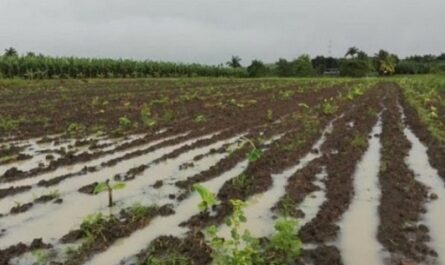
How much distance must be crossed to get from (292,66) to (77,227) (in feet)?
186

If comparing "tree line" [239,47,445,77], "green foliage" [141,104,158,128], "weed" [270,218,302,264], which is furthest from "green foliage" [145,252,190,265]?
"tree line" [239,47,445,77]

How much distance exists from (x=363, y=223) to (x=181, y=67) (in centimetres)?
4536

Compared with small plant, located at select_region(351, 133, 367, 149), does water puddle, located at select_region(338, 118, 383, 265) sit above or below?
above

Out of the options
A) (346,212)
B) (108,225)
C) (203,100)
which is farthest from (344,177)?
(203,100)

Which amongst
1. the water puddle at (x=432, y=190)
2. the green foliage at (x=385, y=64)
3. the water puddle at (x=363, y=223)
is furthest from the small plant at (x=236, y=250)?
the green foliage at (x=385, y=64)

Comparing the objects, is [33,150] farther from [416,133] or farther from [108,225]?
[416,133]

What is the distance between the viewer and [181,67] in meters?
50.9

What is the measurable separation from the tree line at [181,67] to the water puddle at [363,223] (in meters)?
26.9

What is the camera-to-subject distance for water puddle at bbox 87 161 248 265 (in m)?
5.15

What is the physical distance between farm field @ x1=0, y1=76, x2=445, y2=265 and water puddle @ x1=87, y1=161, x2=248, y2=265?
0.05 feet

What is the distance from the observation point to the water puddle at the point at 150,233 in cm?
515

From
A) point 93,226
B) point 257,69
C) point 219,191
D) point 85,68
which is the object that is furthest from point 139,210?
point 257,69

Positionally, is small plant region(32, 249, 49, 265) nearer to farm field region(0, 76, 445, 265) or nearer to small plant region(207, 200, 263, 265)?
farm field region(0, 76, 445, 265)

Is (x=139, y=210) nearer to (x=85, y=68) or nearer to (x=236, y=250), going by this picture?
(x=236, y=250)
